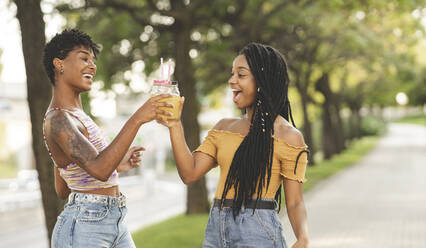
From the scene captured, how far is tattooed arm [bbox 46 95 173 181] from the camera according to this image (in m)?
2.46

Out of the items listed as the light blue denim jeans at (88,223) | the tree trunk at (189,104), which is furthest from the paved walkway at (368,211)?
the light blue denim jeans at (88,223)

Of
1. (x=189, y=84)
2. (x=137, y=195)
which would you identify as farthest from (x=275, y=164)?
(x=137, y=195)

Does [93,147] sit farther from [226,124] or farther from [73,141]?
[226,124]

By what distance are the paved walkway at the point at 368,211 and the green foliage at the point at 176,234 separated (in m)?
1.52

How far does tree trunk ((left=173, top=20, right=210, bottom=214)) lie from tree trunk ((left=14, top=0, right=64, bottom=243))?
5055mm

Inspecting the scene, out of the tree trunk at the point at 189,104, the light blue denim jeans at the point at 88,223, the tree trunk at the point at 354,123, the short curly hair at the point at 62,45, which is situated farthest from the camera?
the tree trunk at the point at 354,123

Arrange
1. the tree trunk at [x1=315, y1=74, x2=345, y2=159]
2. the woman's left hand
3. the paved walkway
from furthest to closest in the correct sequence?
1. the tree trunk at [x1=315, y1=74, x2=345, y2=159]
2. the paved walkway
3. the woman's left hand

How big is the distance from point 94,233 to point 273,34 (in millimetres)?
12412

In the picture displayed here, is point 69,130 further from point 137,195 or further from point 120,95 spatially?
point 137,195

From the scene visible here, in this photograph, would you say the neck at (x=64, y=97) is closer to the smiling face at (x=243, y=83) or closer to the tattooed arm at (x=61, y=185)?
the tattooed arm at (x=61, y=185)

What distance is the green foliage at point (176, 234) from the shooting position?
8367 millimetres

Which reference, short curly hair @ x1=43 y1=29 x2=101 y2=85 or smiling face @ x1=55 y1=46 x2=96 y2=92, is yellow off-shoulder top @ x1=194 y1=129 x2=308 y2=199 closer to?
smiling face @ x1=55 y1=46 x2=96 y2=92

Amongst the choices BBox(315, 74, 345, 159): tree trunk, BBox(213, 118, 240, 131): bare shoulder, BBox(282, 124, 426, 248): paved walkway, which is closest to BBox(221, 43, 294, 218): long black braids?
BBox(213, 118, 240, 131): bare shoulder

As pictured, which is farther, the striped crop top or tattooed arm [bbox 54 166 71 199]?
tattooed arm [bbox 54 166 71 199]
